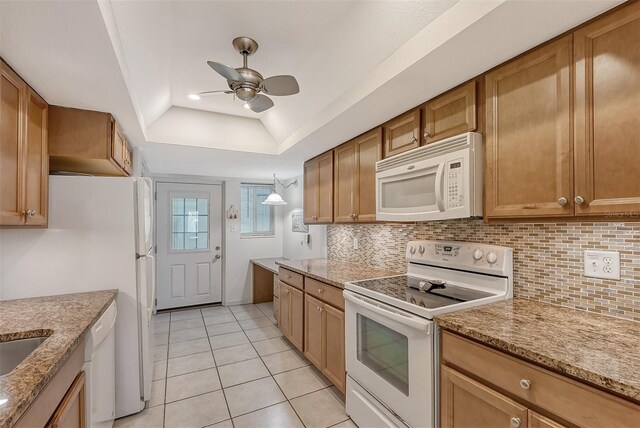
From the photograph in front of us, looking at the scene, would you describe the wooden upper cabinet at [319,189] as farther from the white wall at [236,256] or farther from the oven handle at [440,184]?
the white wall at [236,256]

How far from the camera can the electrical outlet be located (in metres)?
1.29

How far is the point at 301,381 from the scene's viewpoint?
2512 millimetres

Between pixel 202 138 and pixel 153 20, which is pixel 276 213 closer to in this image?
pixel 202 138

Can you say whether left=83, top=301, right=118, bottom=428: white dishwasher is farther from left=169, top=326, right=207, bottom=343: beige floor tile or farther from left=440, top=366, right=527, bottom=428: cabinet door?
left=440, top=366, right=527, bottom=428: cabinet door

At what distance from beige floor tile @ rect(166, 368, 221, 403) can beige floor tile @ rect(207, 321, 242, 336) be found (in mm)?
955

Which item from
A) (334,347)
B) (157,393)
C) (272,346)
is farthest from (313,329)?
(157,393)

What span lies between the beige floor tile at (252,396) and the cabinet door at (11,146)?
1.80 m

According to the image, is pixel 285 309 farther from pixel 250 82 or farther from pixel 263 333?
pixel 250 82

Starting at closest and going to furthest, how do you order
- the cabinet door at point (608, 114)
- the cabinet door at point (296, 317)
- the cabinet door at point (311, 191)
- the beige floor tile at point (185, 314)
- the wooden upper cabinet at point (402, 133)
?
the cabinet door at point (608, 114)
the wooden upper cabinet at point (402, 133)
the cabinet door at point (296, 317)
the cabinet door at point (311, 191)
the beige floor tile at point (185, 314)

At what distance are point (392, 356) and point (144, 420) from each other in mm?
1782

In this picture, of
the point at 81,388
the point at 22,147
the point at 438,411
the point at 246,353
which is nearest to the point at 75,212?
the point at 22,147

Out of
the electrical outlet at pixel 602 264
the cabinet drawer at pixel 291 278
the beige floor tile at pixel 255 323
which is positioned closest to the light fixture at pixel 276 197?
the cabinet drawer at pixel 291 278

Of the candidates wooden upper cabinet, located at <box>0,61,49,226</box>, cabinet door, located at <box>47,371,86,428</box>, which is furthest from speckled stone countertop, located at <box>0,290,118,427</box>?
wooden upper cabinet, located at <box>0,61,49,226</box>

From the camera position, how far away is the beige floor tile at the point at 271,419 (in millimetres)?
1990
